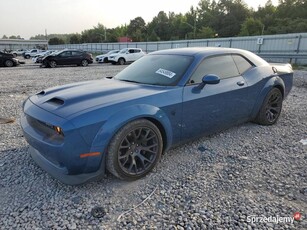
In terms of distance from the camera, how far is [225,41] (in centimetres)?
2331

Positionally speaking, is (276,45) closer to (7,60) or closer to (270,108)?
(270,108)

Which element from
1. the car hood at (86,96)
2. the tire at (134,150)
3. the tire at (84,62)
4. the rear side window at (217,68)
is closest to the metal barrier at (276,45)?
the tire at (84,62)

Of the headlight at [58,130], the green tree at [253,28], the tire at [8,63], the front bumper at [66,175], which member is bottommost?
the tire at [8,63]

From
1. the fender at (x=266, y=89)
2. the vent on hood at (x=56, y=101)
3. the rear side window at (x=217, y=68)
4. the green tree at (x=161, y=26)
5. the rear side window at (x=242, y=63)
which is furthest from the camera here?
the green tree at (x=161, y=26)

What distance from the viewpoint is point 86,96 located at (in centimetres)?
293

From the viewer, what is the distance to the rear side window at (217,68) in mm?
3464

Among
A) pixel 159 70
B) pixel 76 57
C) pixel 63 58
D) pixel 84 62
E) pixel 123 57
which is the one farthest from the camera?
pixel 123 57

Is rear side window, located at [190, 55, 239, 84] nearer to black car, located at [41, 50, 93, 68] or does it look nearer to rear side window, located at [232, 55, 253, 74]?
rear side window, located at [232, 55, 253, 74]

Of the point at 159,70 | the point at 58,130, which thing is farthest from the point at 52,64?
the point at 58,130

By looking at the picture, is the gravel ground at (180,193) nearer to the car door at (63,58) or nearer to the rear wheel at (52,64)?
the rear wheel at (52,64)

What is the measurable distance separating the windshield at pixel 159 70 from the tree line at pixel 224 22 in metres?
46.1

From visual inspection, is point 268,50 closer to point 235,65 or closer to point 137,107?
point 235,65

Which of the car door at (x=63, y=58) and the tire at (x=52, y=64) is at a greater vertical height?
the car door at (x=63, y=58)

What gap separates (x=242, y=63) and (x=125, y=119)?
99.5 inches
